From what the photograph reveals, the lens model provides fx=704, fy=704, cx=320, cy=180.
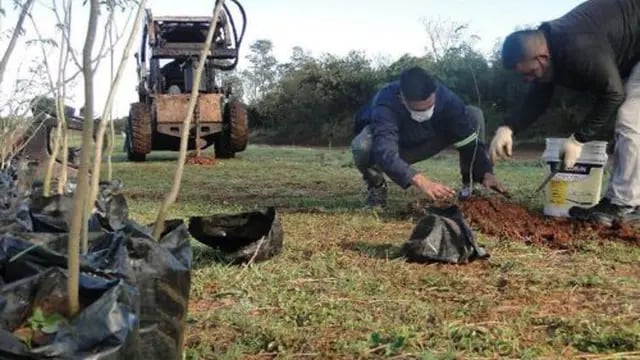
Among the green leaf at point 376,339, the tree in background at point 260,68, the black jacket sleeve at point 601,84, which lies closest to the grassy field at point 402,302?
the green leaf at point 376,339

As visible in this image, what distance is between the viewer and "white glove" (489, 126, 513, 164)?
169 inches

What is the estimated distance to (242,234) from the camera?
3.44m

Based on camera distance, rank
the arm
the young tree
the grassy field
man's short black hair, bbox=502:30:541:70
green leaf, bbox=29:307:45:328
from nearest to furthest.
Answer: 1. green leaf, bbox=29:307:45:328
2. the young tree
3. the grassy field
4. man's short black hair, bbox=502:30:541:70
5. the arm

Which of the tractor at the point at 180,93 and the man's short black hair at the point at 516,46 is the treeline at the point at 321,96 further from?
the man's short black hair at the point at 516,46

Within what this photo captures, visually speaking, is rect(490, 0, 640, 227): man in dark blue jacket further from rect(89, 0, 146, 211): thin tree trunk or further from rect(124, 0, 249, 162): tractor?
rect(124, 0, 249, 162): tractor

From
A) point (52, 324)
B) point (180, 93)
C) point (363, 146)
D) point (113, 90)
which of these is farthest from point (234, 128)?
point (52, 324)

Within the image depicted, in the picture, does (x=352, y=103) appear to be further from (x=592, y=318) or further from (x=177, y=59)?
(x=592, y=318)

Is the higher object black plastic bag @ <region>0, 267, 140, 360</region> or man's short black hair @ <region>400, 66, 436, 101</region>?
man's short black hair @ <region>400, 66, 436, 101</region>

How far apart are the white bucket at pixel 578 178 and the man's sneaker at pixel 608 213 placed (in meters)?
0.12

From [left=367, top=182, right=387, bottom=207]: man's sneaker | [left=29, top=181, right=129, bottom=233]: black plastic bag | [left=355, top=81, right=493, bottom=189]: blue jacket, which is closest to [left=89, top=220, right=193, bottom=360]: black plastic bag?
[left=29, top=181, right=129, bottom=233]: black plastic bag

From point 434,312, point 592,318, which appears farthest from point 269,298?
point 592,318

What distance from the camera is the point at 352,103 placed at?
30641 millimetres

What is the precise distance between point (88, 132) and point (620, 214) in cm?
351

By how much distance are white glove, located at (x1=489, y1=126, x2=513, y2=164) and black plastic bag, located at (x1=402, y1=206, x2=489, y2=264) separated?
1032 millimetres
